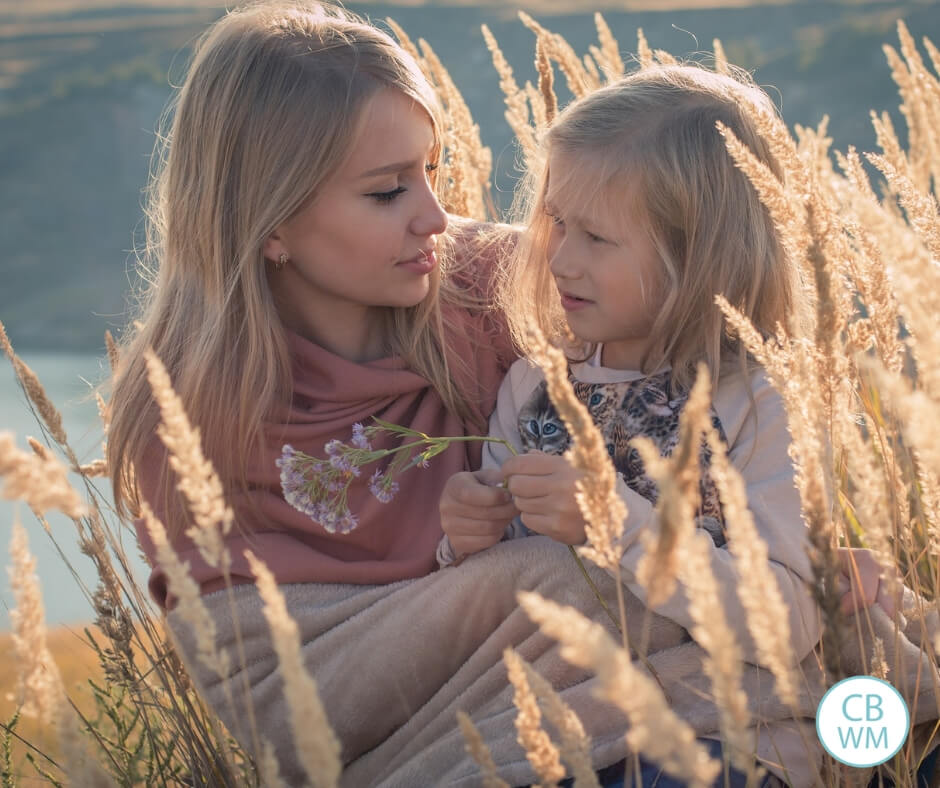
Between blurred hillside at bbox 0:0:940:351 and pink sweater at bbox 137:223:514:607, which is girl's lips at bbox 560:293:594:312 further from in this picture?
blurred hillside at bbox 0:0:940:351

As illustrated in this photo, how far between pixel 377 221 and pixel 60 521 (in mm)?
5032

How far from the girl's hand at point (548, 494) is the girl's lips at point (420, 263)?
0.66 metres

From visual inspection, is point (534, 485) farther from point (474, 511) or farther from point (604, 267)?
point (604, 267)

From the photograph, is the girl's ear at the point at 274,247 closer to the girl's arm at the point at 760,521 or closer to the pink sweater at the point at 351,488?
the pink sweater at the point at 351,488

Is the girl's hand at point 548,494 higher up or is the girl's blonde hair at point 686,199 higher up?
the girl's blonde hair at point 686,199

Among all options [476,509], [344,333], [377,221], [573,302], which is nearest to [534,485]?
[476,509]

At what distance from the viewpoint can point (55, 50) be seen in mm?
28219

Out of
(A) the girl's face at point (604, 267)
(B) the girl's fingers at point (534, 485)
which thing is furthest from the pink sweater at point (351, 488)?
(B) the girl's fingers at point (534, 485)

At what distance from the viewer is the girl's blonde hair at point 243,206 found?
6.06 feet

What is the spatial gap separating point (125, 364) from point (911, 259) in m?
1.57

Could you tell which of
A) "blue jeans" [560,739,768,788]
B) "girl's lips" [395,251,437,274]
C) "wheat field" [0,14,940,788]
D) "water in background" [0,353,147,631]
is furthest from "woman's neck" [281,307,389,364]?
"blue jeans" [560,739,768,788]

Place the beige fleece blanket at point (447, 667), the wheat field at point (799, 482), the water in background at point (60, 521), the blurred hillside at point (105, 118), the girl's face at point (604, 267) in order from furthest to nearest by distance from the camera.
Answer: the blurred hillside at point (105, 118), the water in background at point (60, 521), the girl's face at point (604, 267), the beige fleece blanket at point (447, 667), the wheat field at point (799, 482)

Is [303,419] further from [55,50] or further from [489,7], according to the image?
[55,50]

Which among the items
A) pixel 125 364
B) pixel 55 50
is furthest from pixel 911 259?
pixel 55 50
